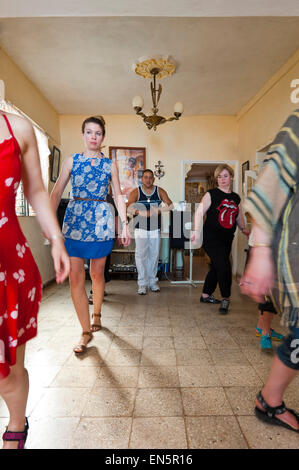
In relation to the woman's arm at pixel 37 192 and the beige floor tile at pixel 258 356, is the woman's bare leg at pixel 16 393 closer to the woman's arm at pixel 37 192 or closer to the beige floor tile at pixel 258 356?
the woman's arm at pixel 37 192

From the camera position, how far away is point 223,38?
115 inches

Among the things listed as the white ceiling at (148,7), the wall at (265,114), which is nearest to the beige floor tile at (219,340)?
the white ceiling at (148,7)

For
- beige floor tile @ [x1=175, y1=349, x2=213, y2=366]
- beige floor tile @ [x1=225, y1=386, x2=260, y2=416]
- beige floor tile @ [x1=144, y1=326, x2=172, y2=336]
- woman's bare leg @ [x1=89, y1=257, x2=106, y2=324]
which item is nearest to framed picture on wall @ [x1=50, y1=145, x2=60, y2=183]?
woman's bare leg @ [x1=89, y1=257, x2=106, y2=324]

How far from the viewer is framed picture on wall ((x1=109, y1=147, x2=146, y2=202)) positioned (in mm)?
5387

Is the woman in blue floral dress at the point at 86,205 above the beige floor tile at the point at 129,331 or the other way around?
above

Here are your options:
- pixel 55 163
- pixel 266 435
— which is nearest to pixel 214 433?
pixel 266 435

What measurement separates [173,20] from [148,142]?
110 inches

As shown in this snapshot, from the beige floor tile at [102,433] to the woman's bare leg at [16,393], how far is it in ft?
1.14

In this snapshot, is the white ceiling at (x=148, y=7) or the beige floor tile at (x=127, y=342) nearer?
the white ceiling at (x=148, y=7)

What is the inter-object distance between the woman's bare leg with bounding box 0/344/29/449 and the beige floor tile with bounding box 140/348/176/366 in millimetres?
1059

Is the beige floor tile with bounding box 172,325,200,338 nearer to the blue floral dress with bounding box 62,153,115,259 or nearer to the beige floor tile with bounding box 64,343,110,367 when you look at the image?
the beige floor tile with bounding box 64,343,110,367

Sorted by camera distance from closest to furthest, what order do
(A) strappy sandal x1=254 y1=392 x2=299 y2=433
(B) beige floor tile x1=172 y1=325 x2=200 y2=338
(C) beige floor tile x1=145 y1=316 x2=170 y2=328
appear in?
(A) strappy sandal x1=254 y1=392 x2=299 y2=433 → (B) beige floor tile x1=172 y1=325 x2=200 y2=338 → (C) beige floor tile x1=145 y1=316 x2=170 y2=328

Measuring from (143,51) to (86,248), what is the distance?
247cm

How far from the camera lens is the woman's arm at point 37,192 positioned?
0.86 meters
